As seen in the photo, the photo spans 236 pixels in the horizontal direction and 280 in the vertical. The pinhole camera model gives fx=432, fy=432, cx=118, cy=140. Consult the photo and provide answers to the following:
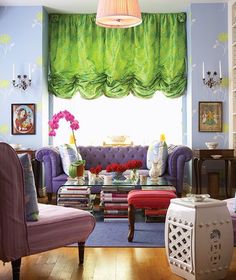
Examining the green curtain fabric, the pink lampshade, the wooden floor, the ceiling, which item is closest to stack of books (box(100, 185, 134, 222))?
the wooden floor

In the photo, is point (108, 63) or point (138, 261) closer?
point (138, 261)

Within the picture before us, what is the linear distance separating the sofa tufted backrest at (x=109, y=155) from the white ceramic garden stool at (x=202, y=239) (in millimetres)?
3876

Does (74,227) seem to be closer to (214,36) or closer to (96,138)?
(96,138)

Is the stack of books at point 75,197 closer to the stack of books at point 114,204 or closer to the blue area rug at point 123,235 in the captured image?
the stack of books at point 114,204

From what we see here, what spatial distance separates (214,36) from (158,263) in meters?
4.63

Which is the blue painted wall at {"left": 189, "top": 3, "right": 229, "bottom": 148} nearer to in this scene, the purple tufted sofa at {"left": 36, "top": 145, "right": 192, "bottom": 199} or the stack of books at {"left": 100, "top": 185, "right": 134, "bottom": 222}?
the purple tufted sofa at {"left": 36, "top": 145, "right": 192, "bottom": 199}

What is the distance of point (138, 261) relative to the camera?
334 cm

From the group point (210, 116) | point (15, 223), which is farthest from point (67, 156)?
point (15, 223)

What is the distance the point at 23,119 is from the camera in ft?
22.6

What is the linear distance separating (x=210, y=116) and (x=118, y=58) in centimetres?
A: 181

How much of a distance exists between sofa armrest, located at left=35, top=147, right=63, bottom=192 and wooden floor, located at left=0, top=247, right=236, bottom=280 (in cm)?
243

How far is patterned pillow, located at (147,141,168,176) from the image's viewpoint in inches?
243

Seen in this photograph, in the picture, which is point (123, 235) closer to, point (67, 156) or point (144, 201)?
point (144, 201)

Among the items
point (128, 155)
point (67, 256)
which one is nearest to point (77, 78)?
point (128, 155)
